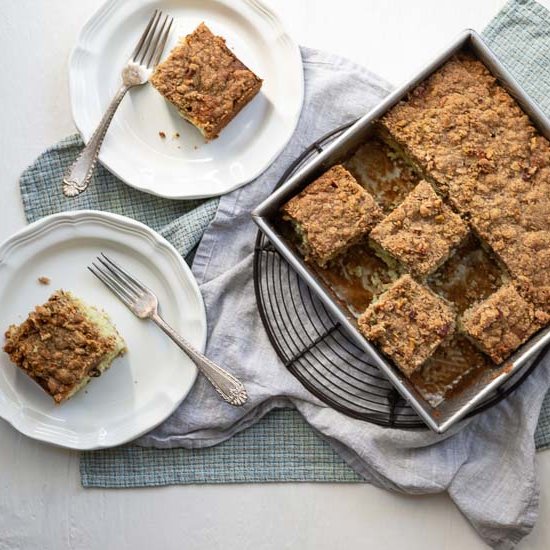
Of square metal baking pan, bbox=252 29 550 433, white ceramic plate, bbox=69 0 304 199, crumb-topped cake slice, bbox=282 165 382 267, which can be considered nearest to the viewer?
square metal baking pan, bbox=252 29 550 433

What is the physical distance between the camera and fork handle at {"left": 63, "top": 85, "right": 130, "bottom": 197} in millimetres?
3625

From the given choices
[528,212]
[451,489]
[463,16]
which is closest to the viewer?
[528,212]

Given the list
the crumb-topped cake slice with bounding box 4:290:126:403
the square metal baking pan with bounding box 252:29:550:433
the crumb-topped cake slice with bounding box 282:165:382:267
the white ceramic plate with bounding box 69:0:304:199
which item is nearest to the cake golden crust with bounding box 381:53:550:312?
the square metal baking pan with bounding box 252:29:550:433

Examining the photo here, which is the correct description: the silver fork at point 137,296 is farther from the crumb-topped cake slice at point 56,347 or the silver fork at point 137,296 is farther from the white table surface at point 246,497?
the white table surface at point 246,497

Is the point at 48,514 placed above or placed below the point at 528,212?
below

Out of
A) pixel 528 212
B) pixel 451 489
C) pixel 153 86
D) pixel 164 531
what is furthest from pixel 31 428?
pixel 528 212

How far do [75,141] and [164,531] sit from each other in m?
2.24

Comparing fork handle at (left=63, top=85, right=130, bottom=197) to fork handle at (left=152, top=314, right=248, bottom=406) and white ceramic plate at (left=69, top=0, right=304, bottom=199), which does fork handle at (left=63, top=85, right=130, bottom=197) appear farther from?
fork handle at (left=152, top=314, right=248, bottom=406)

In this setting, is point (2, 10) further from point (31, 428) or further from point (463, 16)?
point (463, 16)

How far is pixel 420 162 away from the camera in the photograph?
3.44 m

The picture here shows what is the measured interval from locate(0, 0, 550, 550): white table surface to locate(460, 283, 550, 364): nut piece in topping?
80cm

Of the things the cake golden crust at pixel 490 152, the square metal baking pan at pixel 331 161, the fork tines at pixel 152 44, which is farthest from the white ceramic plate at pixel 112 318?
the cake golden crust at pixel 490 152

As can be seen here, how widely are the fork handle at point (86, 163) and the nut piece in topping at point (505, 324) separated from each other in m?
2.17

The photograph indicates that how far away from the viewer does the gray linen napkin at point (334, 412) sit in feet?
11.8
